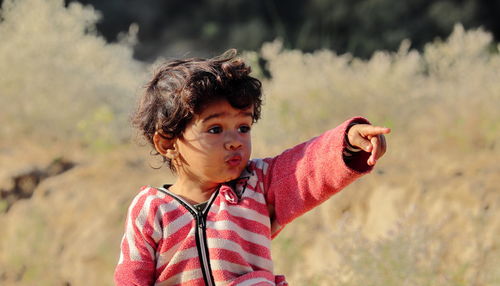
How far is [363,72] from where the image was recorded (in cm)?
413

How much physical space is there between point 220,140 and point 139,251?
1.03 feet

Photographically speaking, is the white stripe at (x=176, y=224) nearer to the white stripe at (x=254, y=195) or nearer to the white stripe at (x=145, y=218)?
the white stripe at (x=145, y=218)

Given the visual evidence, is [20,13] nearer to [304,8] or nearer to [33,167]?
[33,167]

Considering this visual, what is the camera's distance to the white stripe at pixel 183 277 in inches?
Result: 64.0

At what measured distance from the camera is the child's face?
1.66 m

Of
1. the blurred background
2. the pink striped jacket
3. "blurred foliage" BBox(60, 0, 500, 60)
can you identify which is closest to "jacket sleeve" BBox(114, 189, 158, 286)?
the pink striped jacket

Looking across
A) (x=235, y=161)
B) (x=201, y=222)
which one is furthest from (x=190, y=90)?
(x=201, y=222)

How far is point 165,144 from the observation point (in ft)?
5.87

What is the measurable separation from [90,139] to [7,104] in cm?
49

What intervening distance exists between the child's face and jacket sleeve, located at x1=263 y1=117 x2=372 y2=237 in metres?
0.09

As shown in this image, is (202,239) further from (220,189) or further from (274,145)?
(274,145)

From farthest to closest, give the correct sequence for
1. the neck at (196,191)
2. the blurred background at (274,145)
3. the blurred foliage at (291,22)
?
the blurred foliage at (291,22), the blurred background at (274,145), the neck at (196,191)

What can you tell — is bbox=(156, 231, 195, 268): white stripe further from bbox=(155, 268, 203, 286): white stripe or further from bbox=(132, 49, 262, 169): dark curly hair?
bbox=(132, 49, 262, 169): dark curly hair

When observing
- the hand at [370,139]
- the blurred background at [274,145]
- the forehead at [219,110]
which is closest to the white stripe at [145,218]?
the forehead at [219,110]
